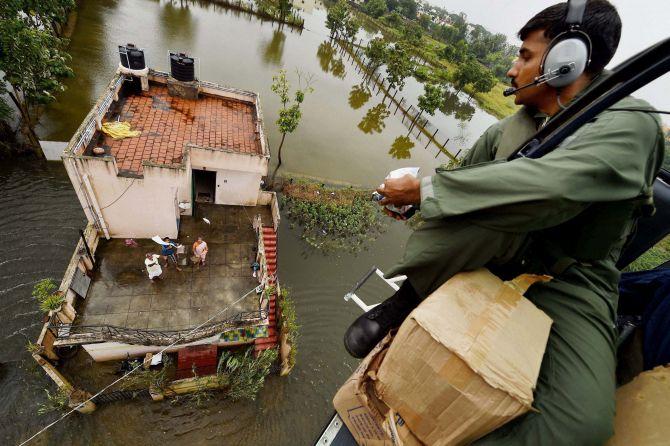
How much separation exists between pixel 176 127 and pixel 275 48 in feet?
105

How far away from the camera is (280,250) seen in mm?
14617

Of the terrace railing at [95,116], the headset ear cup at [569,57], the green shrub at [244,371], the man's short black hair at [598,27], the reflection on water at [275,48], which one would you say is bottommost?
the reflection on water at [275,48]

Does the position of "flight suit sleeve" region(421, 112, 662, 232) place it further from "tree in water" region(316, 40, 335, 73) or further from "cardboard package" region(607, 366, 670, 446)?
"tree in water" region(316, 40, 335, 73)

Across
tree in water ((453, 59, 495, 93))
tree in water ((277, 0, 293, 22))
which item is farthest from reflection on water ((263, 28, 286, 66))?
tree in water ((453, 59, 495, 93))

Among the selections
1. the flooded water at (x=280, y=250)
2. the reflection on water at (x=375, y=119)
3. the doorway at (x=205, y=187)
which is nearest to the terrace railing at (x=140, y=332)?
the flooded water at (x=280, y=250)

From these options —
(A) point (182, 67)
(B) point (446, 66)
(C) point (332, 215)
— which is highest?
(A) point (182, 67)

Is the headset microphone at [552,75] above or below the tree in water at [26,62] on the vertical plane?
above

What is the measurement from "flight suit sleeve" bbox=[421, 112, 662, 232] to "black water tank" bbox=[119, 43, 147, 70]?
13396 mm

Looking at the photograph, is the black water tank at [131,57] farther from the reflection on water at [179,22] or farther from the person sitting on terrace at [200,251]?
the reflection on water at [179,22]

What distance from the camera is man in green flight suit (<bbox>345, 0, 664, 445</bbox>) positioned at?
1.43 m

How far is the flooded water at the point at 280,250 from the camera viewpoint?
9102 mm

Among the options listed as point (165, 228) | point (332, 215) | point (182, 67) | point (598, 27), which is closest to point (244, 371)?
point (165, 228)

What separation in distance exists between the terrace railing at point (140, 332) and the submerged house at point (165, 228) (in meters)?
0.02

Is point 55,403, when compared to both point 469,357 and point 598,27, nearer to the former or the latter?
point 469,357
